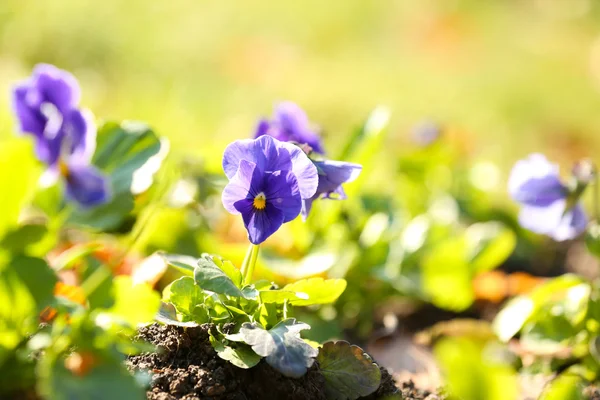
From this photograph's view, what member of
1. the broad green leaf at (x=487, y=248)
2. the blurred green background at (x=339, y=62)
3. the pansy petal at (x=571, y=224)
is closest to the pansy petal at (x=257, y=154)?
the pansy petal at (x=571, y=224)

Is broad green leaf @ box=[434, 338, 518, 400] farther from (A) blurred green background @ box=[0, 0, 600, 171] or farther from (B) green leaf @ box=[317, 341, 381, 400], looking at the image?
(A) blurred green background @ box=[0, 0, 600, 171]

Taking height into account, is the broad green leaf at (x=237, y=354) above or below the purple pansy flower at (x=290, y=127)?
below

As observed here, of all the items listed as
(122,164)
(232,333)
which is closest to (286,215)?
(232,333)

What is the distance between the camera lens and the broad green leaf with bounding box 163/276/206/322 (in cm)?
123

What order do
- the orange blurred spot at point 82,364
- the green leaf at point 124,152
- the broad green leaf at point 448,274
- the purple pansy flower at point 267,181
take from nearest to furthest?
the orange blurred spot at point 82,364, the purple pansy flower at point 267,181, the green leaf at point 124,152, the broad green leaf at point 448,274

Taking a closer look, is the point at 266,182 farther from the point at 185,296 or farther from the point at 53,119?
the point at 53,119

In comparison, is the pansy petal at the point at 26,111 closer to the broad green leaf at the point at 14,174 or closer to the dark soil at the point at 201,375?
the broad green leaf at the point at 14,174

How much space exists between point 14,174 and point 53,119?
0.15 m

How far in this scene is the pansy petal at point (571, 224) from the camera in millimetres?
1741

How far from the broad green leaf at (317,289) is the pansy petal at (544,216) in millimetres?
676

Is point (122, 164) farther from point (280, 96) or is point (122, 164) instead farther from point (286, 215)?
point (280, 96)

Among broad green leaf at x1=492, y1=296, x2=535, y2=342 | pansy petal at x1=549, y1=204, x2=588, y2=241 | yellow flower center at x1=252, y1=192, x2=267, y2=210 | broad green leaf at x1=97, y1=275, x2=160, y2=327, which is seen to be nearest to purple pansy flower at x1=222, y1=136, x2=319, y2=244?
yellow flower center at x1=252, y1=192, x2=267, y2=210

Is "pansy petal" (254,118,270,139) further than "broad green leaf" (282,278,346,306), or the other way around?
"pansy petal" (254,118,270,139)

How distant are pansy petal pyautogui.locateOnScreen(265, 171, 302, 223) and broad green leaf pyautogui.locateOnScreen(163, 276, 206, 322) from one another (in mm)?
194
